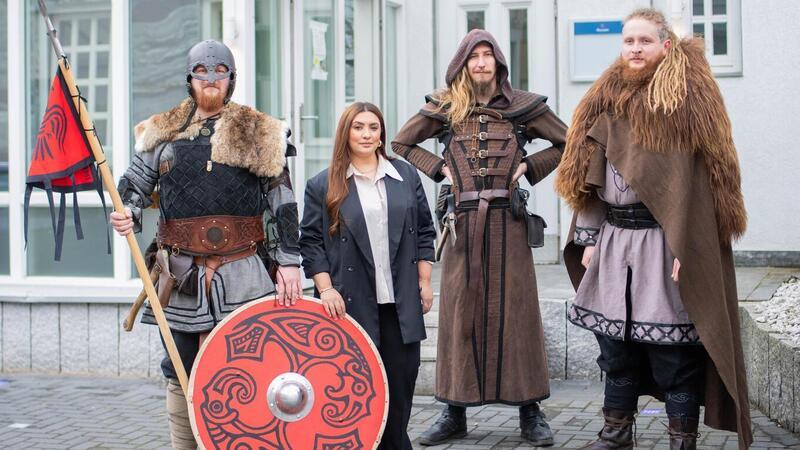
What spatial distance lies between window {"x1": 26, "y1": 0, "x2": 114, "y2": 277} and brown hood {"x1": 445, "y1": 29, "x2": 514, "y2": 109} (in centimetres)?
304

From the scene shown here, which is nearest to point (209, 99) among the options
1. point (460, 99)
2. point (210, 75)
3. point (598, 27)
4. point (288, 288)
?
point (210, 75)

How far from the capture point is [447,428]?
6.32 m

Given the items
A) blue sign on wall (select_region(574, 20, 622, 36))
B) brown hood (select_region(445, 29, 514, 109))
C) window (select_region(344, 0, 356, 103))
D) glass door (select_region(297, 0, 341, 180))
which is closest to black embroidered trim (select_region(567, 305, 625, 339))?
brown hood (select_region(445, 29, 514, 109))

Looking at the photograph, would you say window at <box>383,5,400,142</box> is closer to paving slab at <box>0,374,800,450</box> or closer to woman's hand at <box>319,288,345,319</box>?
paving slab at <box>0,374,800,450</box>

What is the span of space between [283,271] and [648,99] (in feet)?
5.77

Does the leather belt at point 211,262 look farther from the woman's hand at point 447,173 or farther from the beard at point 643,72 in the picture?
the beard at point 643,72

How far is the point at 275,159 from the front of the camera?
16.9 ft

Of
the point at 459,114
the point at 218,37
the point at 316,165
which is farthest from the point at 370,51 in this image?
the point at 459,114

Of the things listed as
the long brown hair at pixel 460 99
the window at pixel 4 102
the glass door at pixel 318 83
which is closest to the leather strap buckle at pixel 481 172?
the long brown hair at pixel 460 99

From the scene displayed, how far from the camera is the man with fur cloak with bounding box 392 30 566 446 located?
623cm

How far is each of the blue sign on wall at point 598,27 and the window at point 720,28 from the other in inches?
25.0

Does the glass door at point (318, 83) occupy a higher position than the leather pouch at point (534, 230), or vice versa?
the glass door at point (318, 83)

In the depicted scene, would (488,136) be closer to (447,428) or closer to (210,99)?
(447,428)

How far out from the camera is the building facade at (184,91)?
8.31 m
